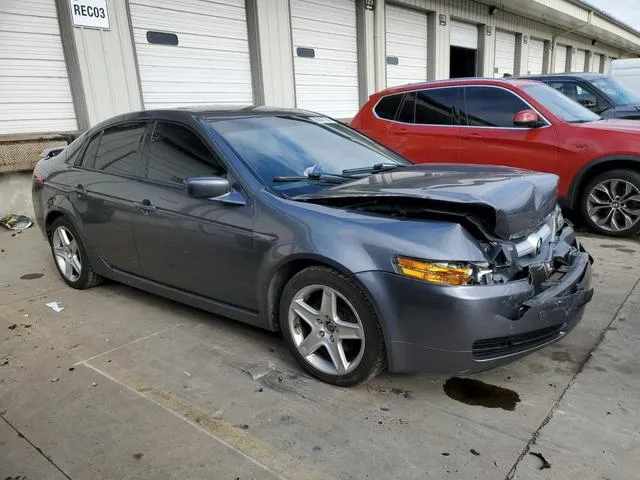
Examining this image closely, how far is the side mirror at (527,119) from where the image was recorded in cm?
586

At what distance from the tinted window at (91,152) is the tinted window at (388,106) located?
155 inches

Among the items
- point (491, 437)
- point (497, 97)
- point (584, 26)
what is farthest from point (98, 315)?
point (584, 26)

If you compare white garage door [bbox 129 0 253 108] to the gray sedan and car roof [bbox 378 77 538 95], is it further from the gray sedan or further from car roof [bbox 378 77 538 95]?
the gray sedan

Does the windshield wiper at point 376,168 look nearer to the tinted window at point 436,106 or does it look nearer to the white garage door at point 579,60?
the tinted window at point 436,106

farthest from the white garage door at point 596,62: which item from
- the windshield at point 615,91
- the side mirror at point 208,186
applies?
the side mirror at point 208,186

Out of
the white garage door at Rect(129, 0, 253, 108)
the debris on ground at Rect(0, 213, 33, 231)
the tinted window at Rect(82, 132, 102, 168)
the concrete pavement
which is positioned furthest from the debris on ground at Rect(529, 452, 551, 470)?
the white garage door at Rect(129, 0, 253, 108)

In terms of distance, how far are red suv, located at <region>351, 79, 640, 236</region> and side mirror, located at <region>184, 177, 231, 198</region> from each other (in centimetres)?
404

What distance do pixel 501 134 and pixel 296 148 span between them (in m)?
3.48

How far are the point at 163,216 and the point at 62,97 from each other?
5470mm

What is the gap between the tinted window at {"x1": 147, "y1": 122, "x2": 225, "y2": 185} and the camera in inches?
136

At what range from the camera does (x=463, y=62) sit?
736 inches

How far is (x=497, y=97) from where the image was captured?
20.6 feet

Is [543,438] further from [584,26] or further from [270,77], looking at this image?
[584,26]

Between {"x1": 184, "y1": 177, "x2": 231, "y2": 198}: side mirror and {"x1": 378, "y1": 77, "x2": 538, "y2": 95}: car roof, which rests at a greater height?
{"x1": 378, "y1": 77, "x2": 538, "y2": 95}: car roof
